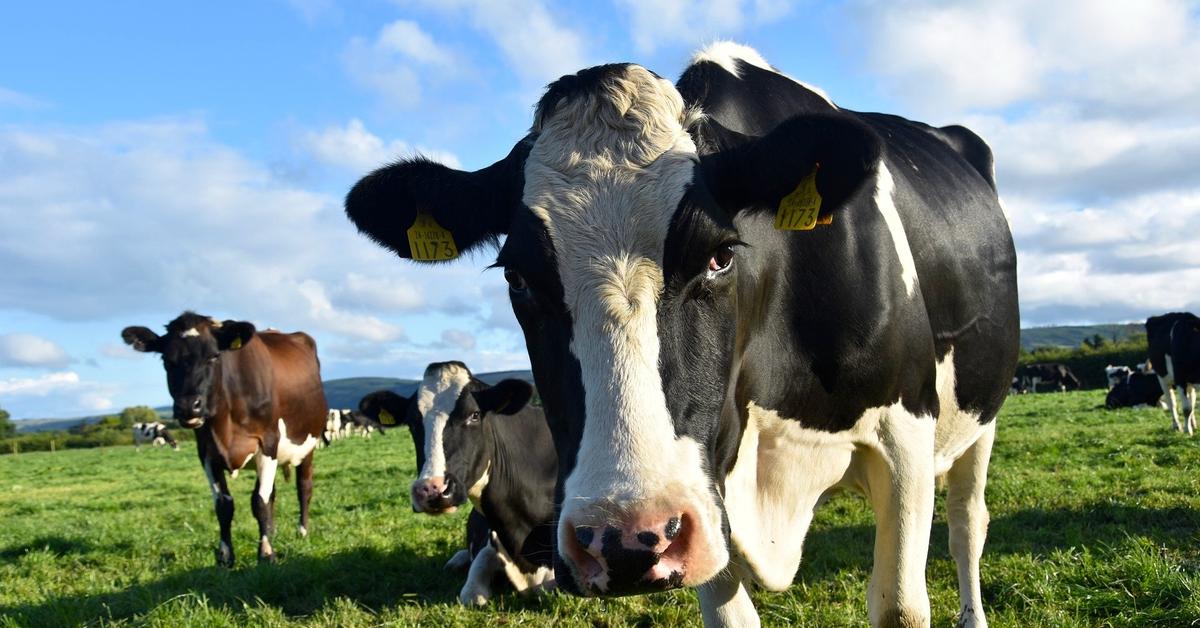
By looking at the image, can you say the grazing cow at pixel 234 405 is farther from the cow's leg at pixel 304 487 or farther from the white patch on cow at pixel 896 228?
the white patch on cow at pixel 896 228

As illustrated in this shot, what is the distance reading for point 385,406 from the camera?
8.48 m

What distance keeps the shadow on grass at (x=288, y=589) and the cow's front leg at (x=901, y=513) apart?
3.69m

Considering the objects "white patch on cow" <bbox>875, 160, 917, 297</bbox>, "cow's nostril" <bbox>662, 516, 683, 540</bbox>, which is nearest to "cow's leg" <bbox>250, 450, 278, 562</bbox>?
"white patch on cow" <bbox>875, 160, 917, 297</bbox>

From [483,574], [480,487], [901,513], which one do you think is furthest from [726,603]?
[480,487]

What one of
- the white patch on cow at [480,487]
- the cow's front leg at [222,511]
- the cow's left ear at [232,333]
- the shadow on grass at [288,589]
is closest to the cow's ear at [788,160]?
the shadow on grass at [288,589]

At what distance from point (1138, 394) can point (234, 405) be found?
68.9 feet

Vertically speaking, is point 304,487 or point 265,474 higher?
point 265,474

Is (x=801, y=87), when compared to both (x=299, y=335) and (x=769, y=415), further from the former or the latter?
(x=299, y=335)

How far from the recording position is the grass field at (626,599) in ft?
17.3

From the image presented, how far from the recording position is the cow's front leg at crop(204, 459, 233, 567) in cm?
927

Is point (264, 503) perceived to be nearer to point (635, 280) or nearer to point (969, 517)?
point (969, 517)

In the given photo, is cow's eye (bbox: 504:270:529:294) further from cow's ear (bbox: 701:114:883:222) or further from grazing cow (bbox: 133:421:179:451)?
grazing cow (bbox: 133:421:179:451)

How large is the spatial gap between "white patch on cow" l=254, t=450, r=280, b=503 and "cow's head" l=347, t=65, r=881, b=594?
26.1ft

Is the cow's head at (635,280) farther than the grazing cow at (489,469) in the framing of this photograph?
No
